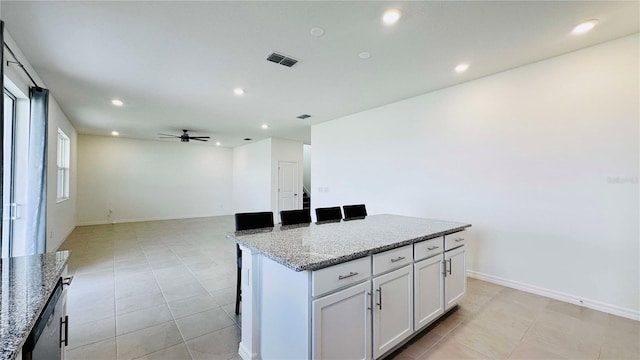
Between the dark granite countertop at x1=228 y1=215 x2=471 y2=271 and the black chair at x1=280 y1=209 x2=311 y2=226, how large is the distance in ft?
0.80

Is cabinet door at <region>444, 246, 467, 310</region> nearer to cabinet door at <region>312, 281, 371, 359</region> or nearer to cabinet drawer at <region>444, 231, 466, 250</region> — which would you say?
cabinet drawer at <region>444, 231, 466, 250</region>

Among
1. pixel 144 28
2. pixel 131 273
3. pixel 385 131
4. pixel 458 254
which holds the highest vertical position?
pixel 144 28

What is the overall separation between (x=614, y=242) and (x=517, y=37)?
228 centimetres

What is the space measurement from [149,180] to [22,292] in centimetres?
871

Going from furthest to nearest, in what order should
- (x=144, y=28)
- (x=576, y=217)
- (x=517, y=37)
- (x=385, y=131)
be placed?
1. (x=385, y=131)
2. (x=576, y=217)
3. (x=517, y=37)
4. (x=144, y=28)

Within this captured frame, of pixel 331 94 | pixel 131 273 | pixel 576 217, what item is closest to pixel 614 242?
pixel 576 217

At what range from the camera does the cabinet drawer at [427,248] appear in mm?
2047

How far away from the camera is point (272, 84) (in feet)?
12.2

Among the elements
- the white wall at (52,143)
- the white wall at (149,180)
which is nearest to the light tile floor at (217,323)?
the white wall at (52,143)

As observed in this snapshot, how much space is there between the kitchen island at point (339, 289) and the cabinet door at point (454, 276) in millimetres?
18

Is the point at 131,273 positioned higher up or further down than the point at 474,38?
further down

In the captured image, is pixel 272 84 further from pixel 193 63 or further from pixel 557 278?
pixel 557 278

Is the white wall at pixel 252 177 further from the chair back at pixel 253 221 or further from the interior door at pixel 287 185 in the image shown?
the chair back at pixel 253 221

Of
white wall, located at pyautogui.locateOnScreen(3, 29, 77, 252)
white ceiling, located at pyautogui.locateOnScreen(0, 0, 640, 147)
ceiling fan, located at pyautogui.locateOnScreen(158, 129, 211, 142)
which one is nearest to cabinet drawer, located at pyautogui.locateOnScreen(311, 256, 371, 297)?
white ceiling, located at pyautogui.locateOnScreen(0, 0, 640, 147)
